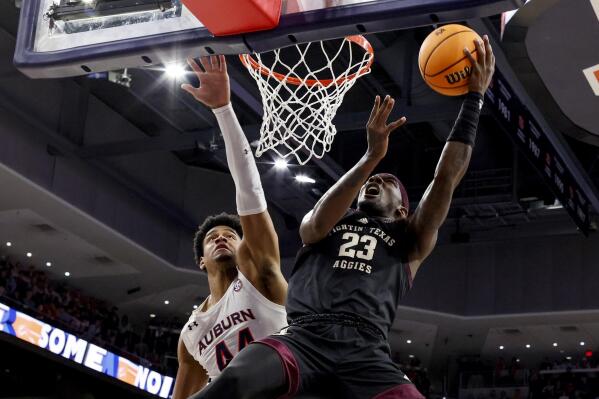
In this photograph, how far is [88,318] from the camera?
19.8 metres

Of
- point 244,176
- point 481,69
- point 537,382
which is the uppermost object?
point 537,382

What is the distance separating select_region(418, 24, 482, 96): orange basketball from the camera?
493 cm

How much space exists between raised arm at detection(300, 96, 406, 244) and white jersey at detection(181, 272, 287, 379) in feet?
2.03

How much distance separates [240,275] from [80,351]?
1190 centimetres

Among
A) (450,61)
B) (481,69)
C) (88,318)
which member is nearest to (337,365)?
(481,69)

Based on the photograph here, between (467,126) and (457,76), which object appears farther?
(457,76)

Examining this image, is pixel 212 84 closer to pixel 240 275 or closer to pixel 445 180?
pixel 240 275

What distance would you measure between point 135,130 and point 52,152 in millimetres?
2472

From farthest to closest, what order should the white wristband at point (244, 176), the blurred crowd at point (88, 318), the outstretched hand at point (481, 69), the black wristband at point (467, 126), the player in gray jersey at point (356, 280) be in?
the blurred crowd at point (88, 318)
the white wristband at point (244, 176)
the outstretched hand at point (481, 69)
the black wristband at point (467, 126)
the player in gray jersey at point (356, 280)

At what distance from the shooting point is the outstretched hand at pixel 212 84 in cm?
489

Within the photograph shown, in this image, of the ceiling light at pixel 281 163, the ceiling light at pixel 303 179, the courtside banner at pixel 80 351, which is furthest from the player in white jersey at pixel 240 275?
the ceiling light at pixel 303 179

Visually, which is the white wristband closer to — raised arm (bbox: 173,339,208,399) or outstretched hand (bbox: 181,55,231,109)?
outstretched hand (bbox: 181,55,231,109)

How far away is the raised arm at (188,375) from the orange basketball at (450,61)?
2.01m

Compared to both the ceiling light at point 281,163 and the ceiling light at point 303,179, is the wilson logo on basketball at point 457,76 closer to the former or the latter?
the ceiling light at point 281,163
